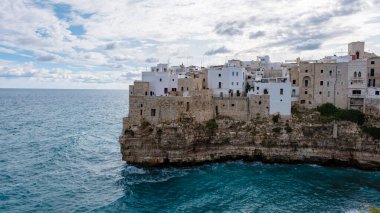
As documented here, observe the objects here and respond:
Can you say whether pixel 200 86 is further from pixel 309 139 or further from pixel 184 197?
pixel 184 197

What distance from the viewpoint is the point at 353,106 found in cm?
4712

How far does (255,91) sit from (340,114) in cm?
1184

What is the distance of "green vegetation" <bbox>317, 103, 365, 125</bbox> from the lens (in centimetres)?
4428

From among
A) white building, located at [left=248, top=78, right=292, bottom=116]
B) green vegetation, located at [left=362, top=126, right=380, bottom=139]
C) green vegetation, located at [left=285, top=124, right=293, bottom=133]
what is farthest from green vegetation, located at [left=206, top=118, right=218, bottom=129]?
green vegetation, located at [left=362, top=126, right=380, bottom=139]

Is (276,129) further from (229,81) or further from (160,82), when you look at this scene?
(160,82)

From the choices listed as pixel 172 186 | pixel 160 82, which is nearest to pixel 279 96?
pixel 160 82

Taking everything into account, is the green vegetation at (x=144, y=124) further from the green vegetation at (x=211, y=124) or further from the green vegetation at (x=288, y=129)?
the green vegetation at (x=288, y=129)

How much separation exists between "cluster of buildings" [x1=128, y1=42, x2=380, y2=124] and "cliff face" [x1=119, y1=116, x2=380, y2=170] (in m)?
2.34

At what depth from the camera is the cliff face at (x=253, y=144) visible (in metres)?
41.5

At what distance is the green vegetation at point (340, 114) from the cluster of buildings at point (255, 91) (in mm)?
1742

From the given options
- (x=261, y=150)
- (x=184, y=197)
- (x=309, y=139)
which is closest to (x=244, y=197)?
(x=184, y=197)

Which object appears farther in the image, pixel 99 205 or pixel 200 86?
pixel 200 86

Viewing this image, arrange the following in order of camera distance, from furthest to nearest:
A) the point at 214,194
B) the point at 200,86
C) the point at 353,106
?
the point at 200,86
the point at 353,106
the point at 214,194

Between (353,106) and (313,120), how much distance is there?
7323 millimetres
